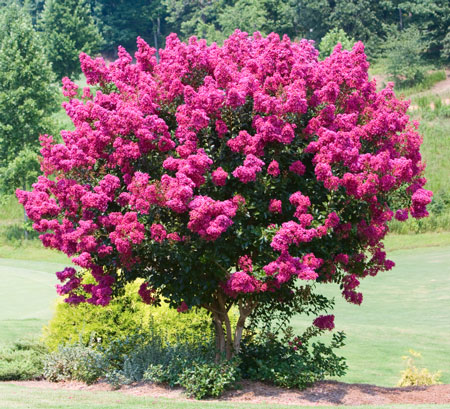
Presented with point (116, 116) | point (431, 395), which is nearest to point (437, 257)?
point (431, 395)

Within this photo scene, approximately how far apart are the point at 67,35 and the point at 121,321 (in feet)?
235

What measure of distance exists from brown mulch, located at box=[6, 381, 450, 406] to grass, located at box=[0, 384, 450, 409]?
19.0 inches

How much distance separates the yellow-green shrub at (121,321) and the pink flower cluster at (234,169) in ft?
6.53

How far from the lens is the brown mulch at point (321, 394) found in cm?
1062

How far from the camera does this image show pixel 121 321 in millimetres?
13578

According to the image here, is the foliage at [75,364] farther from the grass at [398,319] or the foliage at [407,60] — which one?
the foliage at [407,60]

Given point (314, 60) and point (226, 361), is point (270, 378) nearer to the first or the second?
point (226, 361)

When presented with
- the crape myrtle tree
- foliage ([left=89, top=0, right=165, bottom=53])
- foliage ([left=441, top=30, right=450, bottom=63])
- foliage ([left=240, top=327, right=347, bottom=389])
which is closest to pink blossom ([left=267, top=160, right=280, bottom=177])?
the crape myrtle tree

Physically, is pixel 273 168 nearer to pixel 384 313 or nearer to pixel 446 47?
pixel 384 313

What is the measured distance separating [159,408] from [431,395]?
4.52 m

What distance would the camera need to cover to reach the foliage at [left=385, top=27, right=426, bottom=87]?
68.5 m

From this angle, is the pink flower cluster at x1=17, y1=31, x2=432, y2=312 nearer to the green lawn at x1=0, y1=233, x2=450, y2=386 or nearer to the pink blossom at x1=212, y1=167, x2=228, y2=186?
the pink blossom at x1=212, y1=167, x2=228, y2=186

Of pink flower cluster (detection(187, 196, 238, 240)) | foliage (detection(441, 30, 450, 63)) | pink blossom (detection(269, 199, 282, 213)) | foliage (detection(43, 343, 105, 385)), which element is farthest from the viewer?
foliage (detection(441, 30, 450, 63))

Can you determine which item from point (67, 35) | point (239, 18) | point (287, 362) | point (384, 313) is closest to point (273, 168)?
point (287, 362)
